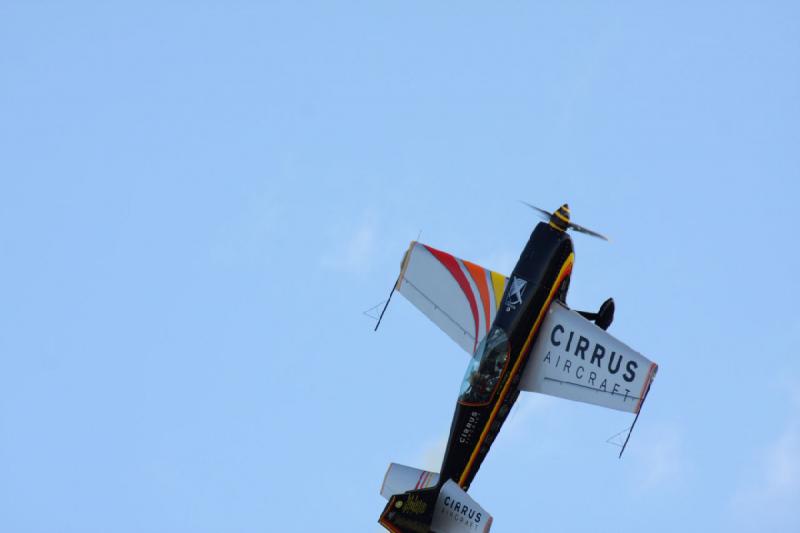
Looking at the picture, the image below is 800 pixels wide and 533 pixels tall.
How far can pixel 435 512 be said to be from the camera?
40188mm

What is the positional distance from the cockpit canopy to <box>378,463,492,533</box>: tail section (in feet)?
7.04

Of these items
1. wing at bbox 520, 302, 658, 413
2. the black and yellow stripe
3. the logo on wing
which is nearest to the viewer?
wing at bbox 520, 302, 658, 413

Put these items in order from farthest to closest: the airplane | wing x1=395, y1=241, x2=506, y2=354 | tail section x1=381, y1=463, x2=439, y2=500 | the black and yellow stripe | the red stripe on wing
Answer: the red stripe on wing → wing x1=395, y1=241, x2=506, y2=354 → the black and yellow stripe → tail section x1=381, y1=463, x2=439, y2=500 → the airplane

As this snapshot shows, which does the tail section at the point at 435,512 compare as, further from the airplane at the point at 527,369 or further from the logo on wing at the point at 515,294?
the logo on wing at the point at 515,294

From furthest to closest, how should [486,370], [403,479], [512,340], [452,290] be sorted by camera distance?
[452,290] < [403,479] < [512,340] < [486,370]

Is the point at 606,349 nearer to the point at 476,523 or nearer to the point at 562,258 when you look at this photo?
the point at 562,258

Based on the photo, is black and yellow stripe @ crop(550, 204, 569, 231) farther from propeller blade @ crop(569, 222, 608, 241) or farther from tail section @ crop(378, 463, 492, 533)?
tail section @ crop(378, 463, 492, 533)

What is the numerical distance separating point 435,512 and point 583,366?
17.0 feet

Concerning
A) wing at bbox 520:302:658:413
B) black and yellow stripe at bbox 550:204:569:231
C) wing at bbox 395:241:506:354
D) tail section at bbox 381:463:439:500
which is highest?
black and yellow stripe at bbox 550:204:569:231

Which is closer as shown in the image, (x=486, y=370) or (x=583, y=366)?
(x=486, y=370)

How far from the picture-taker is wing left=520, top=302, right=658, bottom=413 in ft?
134

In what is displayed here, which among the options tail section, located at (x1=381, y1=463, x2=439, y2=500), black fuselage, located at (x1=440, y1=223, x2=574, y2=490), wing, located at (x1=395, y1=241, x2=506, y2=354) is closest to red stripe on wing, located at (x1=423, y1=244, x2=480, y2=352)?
wing, located at (x1=395, y1=241, x2=506, y2=354)

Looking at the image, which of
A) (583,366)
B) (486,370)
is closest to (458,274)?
(486,370)

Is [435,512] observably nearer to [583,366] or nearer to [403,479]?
[403,479]
